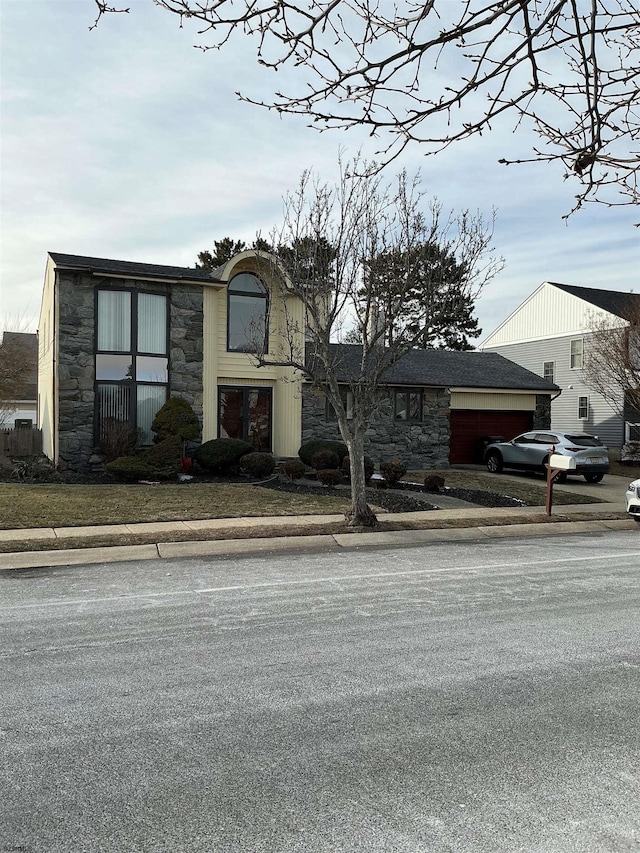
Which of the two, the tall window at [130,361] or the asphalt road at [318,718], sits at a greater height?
the tall window at [130,361]

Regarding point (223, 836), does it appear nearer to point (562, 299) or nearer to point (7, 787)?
point (7, 787)

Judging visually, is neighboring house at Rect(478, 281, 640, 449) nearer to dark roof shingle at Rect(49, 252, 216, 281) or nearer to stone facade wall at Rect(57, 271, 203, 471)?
dark roof shingle at Rect(49, 252, 216, 281)

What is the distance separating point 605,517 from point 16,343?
27.0m

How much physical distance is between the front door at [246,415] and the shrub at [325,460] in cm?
273

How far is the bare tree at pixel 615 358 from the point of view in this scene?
27938 millimetres

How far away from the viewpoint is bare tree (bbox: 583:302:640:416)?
2794cm

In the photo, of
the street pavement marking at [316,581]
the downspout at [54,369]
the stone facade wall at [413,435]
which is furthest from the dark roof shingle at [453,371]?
the street pavement marking at [316,581]

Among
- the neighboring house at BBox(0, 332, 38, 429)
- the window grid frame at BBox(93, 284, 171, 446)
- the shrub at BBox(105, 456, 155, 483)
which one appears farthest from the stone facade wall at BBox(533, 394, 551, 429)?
the neighboring house at BBox(0, 332, 38, 429)

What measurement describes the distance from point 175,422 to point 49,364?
5107mm

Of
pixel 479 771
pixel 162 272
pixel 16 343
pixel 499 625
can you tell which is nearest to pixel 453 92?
pixel 479 771

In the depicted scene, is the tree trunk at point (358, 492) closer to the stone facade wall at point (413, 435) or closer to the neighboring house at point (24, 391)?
the stone facade wall at point (413, 435)

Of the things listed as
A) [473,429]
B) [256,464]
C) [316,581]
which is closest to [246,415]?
[256,464]

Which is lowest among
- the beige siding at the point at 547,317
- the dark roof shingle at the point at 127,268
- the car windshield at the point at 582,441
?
the car windshield at the point at 582,441

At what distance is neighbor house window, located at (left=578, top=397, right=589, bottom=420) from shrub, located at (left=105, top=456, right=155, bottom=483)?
23020 mm
